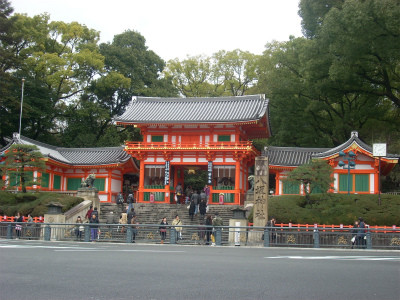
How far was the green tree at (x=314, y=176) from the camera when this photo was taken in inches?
1093

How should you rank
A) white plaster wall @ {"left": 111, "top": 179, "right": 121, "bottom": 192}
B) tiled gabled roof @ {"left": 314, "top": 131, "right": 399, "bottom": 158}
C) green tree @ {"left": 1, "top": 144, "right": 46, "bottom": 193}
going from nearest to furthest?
green tree @ {"left": 1, "top": 144, "right": 46, "bottom": 193}, tiled gabled roof @ {"left": 314, "top": 131, "right": 399, "bottom": 158}, white plaster wall @ {"left": 111, "top": 179, "right": 121, "bottom": 192}

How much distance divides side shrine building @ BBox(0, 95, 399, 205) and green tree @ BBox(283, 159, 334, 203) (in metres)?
5.57

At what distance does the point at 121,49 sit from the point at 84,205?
83.4ft

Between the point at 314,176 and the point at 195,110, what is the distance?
15.0 m

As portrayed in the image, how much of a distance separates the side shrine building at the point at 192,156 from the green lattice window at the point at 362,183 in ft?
0.22

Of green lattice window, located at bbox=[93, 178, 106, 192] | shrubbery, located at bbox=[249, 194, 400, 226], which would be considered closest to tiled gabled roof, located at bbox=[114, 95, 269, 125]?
green lattice window, located at bbox=[93, 178, 106, 192]

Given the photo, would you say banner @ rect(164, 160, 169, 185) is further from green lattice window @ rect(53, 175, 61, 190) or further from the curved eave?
green lattice window @ rect(53, 175, 61, 190)

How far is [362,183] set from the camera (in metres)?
34.3

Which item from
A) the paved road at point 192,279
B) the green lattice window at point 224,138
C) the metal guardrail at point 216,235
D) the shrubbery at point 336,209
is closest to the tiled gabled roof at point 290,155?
the green lattice window at point 224,138

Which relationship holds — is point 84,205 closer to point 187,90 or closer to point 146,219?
point 146,219

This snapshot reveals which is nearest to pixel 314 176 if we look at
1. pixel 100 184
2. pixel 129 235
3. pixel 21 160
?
pixel 129 235

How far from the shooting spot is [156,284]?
8.08 metres

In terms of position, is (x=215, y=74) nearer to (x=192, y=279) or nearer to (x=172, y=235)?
(x=172, y=235)

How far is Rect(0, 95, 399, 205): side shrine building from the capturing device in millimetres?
36344
